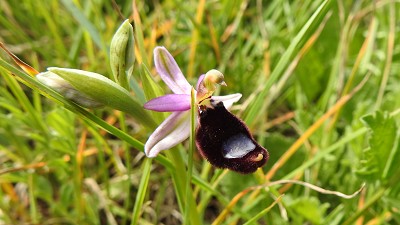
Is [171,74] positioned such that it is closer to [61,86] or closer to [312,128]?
[61,86]

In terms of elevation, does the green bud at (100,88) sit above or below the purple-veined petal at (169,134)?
above

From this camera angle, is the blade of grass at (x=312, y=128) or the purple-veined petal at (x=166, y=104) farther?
the blade of grass at (x=312, y=128)

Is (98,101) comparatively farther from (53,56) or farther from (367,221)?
(53,56)

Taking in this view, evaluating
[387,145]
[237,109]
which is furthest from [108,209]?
[387,145]

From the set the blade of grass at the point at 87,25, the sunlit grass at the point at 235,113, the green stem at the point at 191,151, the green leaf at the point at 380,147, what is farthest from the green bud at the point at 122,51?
the green leaf at the point at 380,147

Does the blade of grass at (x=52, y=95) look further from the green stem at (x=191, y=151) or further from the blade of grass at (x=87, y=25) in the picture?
the blade of grass at (x=87, y=25)

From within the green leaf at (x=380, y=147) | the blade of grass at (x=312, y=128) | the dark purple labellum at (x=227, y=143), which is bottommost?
the blade of grass at (x=312, y=128)

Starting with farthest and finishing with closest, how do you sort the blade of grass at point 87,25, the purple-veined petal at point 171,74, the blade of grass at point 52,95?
the blade of grass at point 87,25 → the purple-veined petal at point 171,74 → the blade of grass at point 52,95

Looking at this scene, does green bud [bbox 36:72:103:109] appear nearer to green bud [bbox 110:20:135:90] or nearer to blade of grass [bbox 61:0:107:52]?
green bud [bbox 110:20:135:90]
